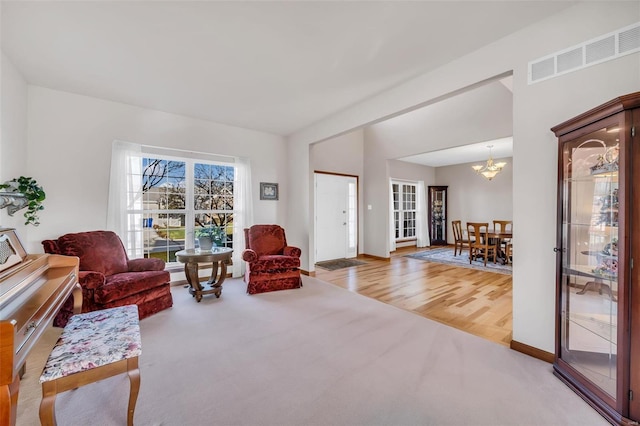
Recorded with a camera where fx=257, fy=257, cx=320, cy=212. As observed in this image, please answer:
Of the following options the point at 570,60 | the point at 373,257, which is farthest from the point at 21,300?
the point at 373,257

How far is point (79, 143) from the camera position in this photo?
3.34 metres

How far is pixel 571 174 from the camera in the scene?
6.11ft

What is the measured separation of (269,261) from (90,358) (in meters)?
2.48

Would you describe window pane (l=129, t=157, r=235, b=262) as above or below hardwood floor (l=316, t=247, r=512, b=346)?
above

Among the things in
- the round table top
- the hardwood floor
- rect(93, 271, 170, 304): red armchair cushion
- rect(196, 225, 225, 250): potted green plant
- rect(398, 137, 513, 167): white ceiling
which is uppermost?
rect(398, 137, 513, 167): white ceiling

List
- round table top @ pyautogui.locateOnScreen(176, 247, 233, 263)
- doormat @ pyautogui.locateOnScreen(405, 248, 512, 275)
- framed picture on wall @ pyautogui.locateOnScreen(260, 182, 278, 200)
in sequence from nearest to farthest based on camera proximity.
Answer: round table top @ pyautogui.locateOnScreen(176, 247, 233, 263) → framed picture on wall @ pyautogui.locateOnScreen(260, 182, 278, 200) → doormat @ pyautogui.locateOnScreen(405, 248, 512, 275)

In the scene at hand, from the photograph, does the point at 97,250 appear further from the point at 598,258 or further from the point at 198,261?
the point at 598,258

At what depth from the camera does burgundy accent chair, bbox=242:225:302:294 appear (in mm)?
3680

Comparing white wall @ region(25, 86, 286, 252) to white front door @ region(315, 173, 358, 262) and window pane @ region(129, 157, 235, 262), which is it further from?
white front door @ region(315, 173, 358, 262)

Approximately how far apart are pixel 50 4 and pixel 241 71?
4.75 ft

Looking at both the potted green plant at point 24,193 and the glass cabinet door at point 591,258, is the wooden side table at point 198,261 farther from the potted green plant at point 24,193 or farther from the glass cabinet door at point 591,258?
the glass cabinet door at point 591,258

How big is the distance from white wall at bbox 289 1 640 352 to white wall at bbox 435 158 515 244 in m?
5.89

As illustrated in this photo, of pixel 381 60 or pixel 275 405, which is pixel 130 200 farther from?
pixel 381 60

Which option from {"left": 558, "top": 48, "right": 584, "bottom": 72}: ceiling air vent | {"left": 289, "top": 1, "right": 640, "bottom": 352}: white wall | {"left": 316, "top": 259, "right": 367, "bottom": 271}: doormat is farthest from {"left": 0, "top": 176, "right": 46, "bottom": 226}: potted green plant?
{"left": 558, "top": 48, "right": 584, "bottom": 72}: ceiling air vent
